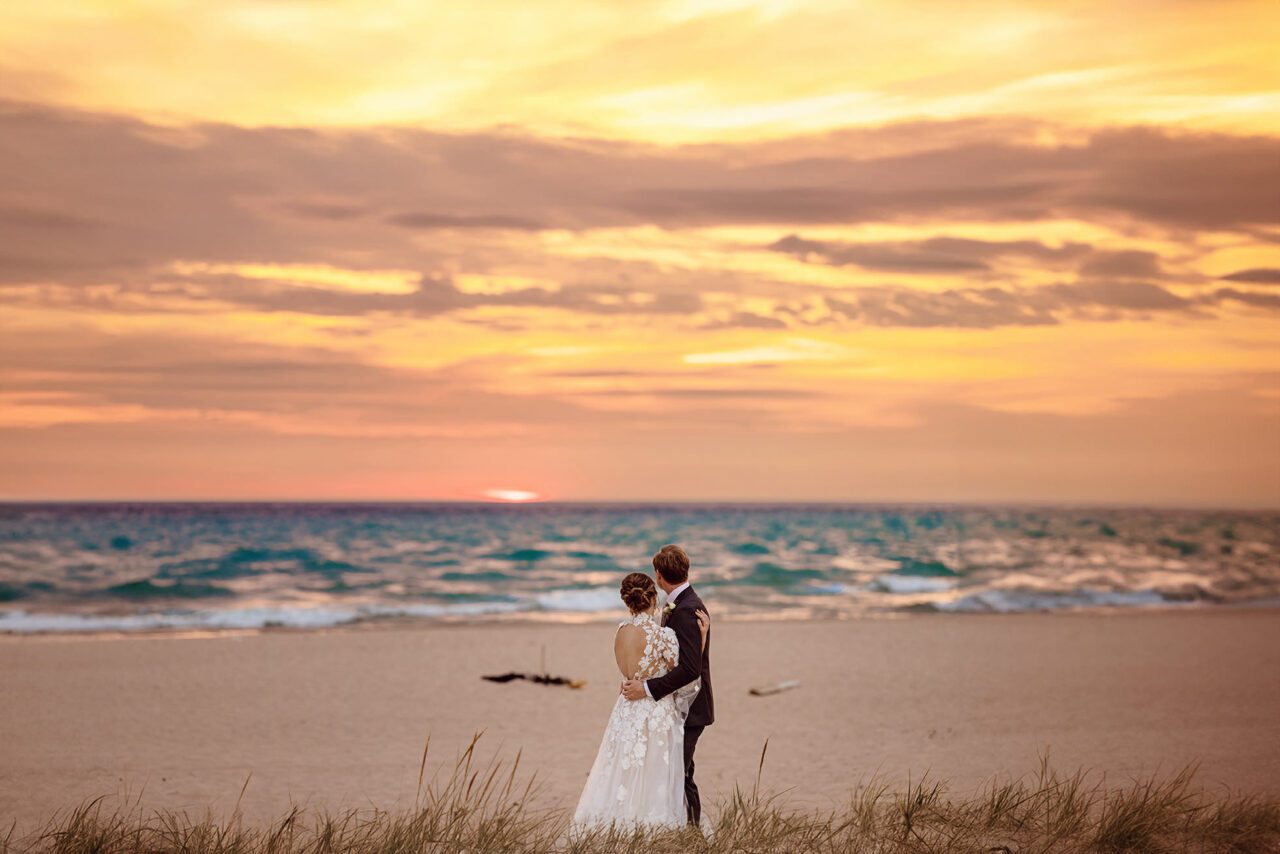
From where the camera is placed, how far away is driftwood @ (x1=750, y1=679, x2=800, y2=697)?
51.5ft

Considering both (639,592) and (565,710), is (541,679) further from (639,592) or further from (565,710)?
(639,592)

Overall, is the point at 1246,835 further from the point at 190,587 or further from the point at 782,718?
the point at 190,587

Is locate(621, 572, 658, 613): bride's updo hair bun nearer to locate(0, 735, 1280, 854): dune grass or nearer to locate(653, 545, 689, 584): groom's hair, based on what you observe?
locate(653, 545, 689, 584): groom's hair

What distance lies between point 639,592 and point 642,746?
1.02 metres

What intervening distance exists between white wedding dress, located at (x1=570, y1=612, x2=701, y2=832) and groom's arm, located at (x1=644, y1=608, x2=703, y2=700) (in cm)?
6

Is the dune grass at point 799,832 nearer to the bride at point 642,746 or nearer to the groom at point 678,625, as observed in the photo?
the bride at point 642,746

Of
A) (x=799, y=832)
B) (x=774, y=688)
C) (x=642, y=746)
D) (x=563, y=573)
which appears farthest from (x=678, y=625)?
(x=563, y=573)

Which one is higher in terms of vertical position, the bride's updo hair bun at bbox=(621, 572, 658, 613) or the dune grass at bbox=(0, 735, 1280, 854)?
the bride's updo hair bun at bbox=(621, 572, 658, 613)

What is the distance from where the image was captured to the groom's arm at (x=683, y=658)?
7121mm

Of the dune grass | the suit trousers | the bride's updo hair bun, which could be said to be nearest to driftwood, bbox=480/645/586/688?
the dune grass

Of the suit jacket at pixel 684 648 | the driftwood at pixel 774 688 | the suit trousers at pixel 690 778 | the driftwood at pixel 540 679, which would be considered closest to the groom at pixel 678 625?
the suit jacket at pixel 684 648

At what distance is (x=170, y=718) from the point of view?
13.8 meters

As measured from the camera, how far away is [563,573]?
41688 mm

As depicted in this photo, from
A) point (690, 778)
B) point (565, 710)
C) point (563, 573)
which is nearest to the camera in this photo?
point (690, 778)
